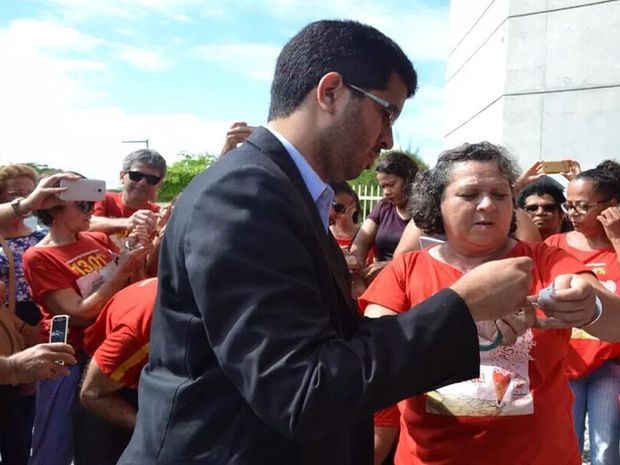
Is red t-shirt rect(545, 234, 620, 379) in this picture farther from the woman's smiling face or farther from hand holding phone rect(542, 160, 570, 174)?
the woman's smiling face

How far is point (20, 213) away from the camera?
3828 mm

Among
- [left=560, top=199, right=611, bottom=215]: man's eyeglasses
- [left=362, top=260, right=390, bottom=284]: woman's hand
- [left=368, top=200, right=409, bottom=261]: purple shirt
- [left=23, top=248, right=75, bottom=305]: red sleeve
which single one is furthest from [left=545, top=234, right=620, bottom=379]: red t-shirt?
[left=23, top=248, right=75, bottom=305]: red sleeve

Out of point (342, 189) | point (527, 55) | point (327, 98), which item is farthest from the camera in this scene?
point (527, 55)

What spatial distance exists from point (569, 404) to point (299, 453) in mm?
1298

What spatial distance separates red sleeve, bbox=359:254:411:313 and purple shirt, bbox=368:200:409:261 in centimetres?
243

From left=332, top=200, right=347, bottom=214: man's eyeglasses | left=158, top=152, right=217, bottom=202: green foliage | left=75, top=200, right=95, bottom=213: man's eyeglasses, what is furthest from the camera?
left=158, top=152, right=217, bottom=202: green foliage

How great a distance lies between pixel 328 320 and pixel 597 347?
301 centimetres

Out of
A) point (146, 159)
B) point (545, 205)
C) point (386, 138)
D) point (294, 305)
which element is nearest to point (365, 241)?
point (545, 205)

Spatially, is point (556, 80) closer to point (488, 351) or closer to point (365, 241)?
point (365, 241)

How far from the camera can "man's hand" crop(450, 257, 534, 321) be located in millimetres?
1195

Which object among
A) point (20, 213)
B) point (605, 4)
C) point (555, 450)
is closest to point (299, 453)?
point (555, 450)

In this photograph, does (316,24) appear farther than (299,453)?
Yes

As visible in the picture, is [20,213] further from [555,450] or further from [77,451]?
[555,450]

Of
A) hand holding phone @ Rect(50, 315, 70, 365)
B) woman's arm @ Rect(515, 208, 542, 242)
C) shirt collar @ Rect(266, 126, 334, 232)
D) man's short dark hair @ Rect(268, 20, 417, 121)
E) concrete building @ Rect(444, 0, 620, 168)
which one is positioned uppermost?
concrete building @ Rect(444, 0, 620, 168)
